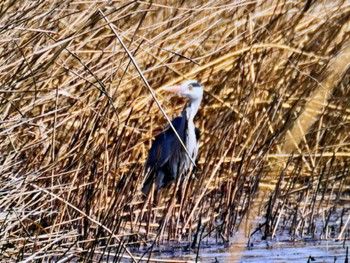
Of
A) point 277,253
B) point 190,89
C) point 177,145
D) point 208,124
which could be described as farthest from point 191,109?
point 277,253

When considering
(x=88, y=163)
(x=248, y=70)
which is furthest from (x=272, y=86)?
(x=88, y=163)

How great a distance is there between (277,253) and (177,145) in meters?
2.46

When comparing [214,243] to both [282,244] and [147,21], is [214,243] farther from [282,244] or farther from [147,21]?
[147,21]

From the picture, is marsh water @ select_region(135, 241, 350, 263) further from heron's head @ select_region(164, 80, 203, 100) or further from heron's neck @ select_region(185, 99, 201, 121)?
heron's neck @ select_region(185, 99, 201, 121)

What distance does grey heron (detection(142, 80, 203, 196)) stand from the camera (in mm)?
5902

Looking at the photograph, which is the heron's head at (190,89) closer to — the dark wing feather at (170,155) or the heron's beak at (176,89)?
the heron's beak at (176,89)

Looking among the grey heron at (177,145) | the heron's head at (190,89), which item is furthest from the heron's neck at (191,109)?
the heron's head at (190,89)

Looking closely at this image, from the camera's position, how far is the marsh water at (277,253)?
4.42m

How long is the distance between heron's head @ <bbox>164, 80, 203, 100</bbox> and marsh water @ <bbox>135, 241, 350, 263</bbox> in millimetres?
1368

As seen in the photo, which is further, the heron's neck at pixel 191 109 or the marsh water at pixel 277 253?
the heron's neck at pixel 191 109

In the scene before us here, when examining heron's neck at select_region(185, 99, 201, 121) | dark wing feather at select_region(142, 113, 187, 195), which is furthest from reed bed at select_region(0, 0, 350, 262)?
dark wing feather at select_region(142, 113, 187, 195)

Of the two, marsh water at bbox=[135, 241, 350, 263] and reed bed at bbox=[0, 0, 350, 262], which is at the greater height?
reed bed at bbox=[0, 0, 350, 262]

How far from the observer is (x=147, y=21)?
6.23 meters

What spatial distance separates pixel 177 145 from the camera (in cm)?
697
